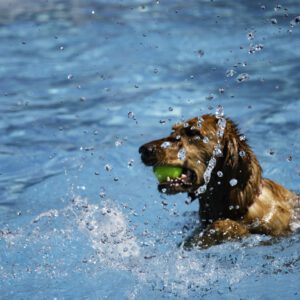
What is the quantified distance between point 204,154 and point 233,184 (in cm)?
30

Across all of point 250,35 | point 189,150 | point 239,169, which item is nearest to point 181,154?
point 189,150

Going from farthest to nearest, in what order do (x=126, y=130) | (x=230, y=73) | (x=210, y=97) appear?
(x=230, y=73), (x=210, y=97), (x=126, y=130)

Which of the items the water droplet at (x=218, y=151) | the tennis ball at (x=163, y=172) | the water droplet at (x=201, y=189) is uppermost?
the water droplet at (x=218, y=151)

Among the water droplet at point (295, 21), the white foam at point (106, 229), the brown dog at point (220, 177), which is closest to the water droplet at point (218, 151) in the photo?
the brown dog at point (220, 177)

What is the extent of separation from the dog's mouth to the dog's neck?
153mm

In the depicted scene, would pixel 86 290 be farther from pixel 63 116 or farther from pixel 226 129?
pixel 63 116

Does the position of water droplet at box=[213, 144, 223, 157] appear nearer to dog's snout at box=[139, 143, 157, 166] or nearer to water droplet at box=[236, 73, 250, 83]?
dog's snout at box=[139, 143, 157, 166]

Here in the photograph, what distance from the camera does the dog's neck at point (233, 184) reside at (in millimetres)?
6266

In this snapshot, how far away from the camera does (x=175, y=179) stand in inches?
243

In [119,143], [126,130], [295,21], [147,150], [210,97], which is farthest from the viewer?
[295,21]

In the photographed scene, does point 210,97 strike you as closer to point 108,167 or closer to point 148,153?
point 108,167

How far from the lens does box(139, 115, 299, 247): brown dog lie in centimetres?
620

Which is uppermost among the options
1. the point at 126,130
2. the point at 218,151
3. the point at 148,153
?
the point at 148,153

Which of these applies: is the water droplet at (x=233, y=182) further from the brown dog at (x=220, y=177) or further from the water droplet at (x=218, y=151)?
the water droplet at (x=218, y=151)
